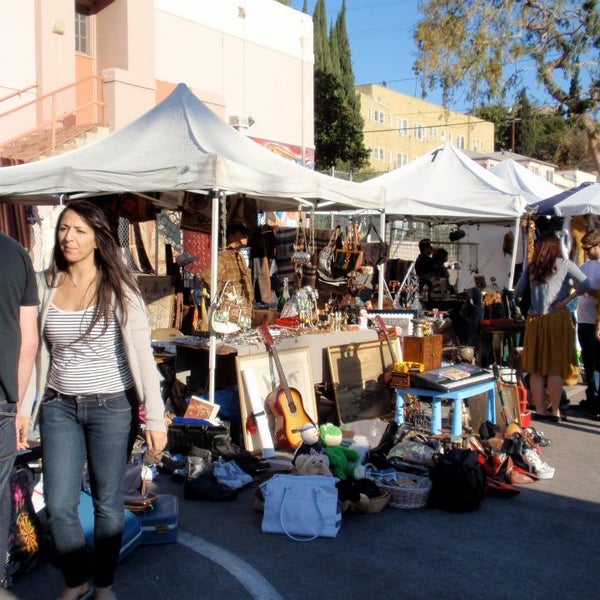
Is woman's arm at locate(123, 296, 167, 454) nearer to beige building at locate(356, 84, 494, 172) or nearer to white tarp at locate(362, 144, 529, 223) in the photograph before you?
white tarp at locate(362, 144, 529, 223)

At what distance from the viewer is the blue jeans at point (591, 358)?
7.61m

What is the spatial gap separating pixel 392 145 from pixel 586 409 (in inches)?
1655

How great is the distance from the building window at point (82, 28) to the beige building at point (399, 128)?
29.1 metres

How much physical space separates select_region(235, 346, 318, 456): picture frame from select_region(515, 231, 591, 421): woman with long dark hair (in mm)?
2303

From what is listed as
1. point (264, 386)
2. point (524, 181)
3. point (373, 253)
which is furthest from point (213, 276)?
point (524, 181)

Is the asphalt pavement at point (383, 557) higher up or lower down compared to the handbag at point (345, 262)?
lower down

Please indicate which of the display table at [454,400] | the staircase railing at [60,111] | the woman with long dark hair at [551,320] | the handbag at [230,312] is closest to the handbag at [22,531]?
the handbag at [230,312]

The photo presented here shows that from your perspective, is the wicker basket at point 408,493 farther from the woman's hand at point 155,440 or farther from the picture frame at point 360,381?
the woman's hand at point 155,440

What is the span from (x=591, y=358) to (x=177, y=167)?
4671 mm

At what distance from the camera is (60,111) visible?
14.0 m

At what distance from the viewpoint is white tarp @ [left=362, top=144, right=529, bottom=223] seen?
35.9 feet

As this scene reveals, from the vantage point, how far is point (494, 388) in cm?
680

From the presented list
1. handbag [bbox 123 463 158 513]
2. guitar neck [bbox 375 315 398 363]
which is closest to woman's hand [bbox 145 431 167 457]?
handbag [bbox 123 463 158 513]

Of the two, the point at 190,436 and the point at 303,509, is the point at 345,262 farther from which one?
the point at 303,509
